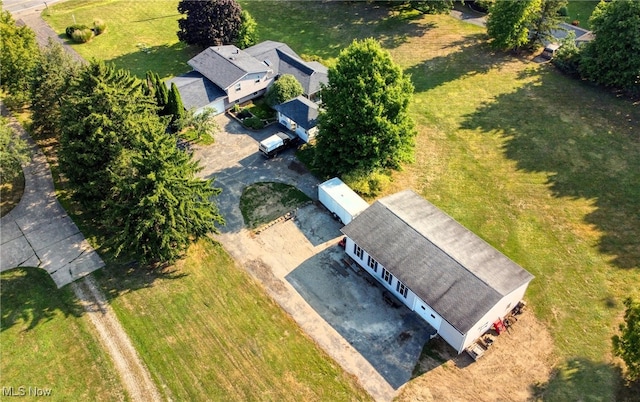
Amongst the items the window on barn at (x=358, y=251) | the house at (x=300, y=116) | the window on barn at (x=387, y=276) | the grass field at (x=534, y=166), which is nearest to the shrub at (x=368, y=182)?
the grass field at (x=534, y=166)

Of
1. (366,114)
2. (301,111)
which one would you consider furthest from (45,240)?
(366,114)

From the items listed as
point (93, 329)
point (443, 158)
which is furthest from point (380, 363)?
point (443, 158)

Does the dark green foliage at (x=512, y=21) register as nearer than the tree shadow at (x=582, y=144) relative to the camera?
No

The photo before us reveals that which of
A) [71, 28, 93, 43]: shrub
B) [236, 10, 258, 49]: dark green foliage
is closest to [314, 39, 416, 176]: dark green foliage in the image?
[236, 10, 258, 49]: dark green foliage

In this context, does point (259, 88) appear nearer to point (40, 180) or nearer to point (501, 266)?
point (40, 180)

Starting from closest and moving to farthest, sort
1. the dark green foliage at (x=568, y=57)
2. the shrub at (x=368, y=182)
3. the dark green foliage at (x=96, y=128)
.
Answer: the dark green foliage at (x=96, y=128)
the shrub at (x=368, y=182)
the dark green foliage at (x=568, y=57)

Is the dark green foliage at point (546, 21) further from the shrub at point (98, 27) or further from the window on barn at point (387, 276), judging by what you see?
the shrub at point (98, 27)

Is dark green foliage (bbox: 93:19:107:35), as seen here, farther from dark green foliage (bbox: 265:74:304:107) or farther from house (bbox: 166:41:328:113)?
dark green foliage (bbox: 265:74:304:107)
